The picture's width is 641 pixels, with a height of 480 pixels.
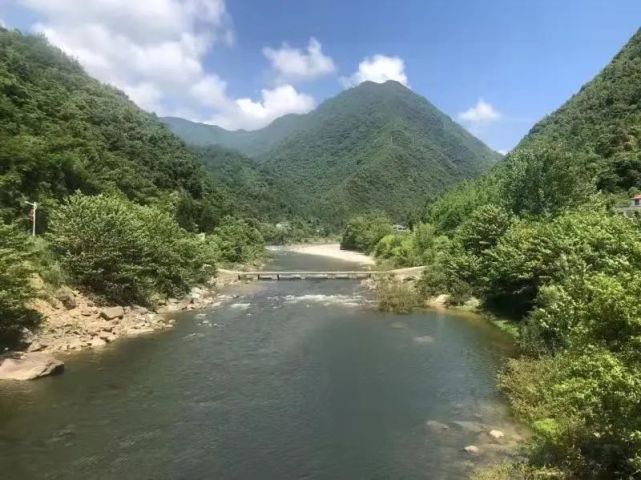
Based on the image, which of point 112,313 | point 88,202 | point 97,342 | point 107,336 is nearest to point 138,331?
point 112,313

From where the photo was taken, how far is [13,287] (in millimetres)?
30828

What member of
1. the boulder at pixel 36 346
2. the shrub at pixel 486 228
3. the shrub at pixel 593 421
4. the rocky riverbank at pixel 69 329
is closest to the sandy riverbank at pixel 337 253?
the shrub at pixel 486 228

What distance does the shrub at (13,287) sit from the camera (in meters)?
30.2

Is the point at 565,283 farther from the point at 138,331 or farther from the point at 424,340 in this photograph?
the point at 138,331

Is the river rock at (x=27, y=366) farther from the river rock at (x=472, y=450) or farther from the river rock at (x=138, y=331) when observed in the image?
the river rock at (x=472, y=450)

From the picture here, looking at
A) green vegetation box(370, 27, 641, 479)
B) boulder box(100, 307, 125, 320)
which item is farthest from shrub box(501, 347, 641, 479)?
boulder box(100, 307, 125, 320)

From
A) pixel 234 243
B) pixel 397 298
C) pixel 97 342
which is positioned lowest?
pixel 97 342

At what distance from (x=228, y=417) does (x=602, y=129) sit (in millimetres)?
102754

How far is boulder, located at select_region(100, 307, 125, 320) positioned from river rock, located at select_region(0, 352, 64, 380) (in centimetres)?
948

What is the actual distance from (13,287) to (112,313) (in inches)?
380

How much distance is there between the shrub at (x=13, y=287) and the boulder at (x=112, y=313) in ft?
20.0

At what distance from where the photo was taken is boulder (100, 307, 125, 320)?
39.2 meters

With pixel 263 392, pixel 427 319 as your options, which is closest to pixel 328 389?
pixel 263 392

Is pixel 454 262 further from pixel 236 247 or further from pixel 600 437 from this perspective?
pixel 236 247
